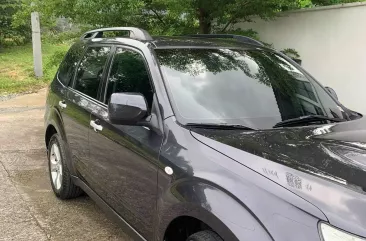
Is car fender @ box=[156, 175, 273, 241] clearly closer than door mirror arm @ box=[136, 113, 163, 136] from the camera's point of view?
Yes

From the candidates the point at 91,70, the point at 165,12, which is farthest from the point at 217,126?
the point at 165,12

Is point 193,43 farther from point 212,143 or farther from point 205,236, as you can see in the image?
point 205,236

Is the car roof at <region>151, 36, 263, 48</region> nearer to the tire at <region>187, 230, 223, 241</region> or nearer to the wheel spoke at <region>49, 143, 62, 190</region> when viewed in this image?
the tire at <region>187, 230, 223, 241</region>

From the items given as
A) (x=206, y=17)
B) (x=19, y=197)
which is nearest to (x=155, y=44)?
(x=19, y=197)

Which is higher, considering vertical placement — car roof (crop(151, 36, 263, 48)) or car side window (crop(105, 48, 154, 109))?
car roof (crop(151, 36, 263, 48))

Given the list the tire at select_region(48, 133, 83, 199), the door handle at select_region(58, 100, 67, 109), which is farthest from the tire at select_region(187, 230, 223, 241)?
the door handle at select_region(58, 100, 67, 109)

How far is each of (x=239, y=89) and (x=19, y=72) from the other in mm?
14211

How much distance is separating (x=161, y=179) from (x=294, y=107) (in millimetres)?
1145

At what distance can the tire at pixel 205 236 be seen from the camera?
2.17m

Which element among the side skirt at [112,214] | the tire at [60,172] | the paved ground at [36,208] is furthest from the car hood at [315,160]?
the tire at [60,172]

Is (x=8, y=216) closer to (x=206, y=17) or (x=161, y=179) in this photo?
(x=161, y=179)

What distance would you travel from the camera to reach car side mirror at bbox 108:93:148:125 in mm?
2754

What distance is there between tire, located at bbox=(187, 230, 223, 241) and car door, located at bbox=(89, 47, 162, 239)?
51 cm

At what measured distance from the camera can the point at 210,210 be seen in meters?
2.14
